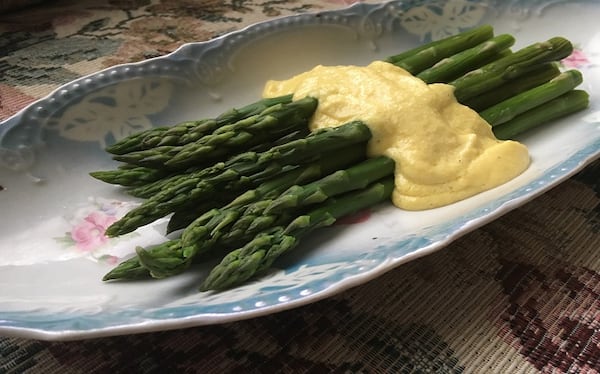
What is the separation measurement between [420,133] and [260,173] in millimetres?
378

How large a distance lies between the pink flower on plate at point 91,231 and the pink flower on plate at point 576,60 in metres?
1.39

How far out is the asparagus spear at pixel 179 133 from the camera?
1473 mm

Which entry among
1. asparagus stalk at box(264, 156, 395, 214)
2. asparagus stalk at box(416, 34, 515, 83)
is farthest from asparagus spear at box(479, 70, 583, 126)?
asparagus stalk at box(264, 156, 395, 214)

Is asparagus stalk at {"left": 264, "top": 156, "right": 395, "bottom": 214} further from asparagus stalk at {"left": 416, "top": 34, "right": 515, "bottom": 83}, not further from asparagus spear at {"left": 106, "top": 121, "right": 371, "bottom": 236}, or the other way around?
asparagus stalk at {"left": 416, "top": 34, "right": 515, "bottom": 83}

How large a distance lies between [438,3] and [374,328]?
128 cm

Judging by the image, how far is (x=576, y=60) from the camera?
1.97 m

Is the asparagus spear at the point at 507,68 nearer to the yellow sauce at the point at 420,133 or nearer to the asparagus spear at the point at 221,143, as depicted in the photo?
the yellow sauce at the point at 420,133

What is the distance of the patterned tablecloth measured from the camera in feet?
3.68

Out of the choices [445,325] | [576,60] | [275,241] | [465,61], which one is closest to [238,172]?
[275,241]

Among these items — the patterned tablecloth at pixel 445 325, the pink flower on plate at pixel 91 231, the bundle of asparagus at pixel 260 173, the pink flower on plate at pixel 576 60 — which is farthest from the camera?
the pink flower on plate at pixel 576 60

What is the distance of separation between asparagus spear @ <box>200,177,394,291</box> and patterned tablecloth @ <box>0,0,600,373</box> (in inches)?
3.5

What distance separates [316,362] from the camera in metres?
1.13

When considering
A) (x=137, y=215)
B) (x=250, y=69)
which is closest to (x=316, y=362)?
(x=137, y=215)

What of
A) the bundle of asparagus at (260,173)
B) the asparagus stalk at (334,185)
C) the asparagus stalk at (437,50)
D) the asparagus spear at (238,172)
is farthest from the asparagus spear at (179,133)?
the asparagus stalk at (437,50)
